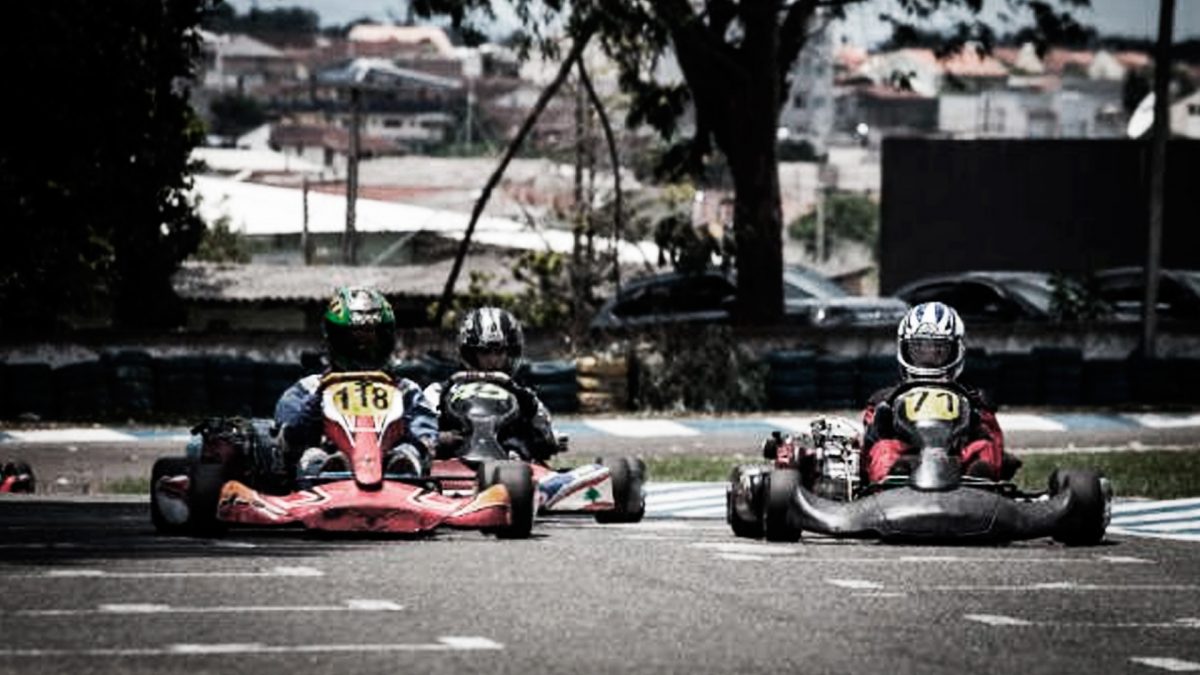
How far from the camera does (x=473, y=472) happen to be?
18.4 meters

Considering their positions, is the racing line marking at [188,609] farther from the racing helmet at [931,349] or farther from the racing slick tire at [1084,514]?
the racing helmet at [931,349]

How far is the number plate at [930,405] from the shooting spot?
658 inches

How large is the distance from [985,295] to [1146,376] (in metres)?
5.50

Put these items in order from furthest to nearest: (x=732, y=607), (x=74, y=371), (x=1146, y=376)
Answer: (x=1146, y=376) < (x=74, y=371) < (x=732, y=607)

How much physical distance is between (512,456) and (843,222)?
108659mm

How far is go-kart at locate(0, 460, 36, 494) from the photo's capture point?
23719mm

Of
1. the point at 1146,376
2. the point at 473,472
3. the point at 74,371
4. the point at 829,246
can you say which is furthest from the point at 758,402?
the point at 829,246

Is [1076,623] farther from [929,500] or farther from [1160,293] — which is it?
[1160,293]

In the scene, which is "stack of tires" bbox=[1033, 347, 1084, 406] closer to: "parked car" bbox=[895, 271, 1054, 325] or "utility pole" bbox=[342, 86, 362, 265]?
"parked car" bbox=[895, 271, 1054, 325]

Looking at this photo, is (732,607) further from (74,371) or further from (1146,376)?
(1146,376)

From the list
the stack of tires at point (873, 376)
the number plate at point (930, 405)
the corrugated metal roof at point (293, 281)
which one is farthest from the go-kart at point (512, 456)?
the corrugated metal roof at point (293, 281)

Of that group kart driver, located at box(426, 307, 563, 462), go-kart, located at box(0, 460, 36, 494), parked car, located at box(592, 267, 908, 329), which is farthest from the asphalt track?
parked car, located at box(592, 267, 908, 329)

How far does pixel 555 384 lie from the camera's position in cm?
3466

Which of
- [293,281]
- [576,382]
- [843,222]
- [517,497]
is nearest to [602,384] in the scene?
[576,382]
